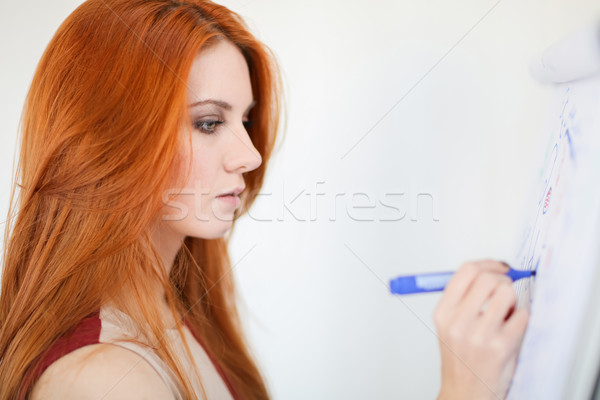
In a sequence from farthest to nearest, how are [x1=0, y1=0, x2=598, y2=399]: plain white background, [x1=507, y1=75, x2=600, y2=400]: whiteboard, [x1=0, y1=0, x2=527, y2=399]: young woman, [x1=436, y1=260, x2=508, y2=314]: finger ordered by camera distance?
[x1=0, y1=0, x2=598, y2=399]: plain white background, [x1=0, y1=0, x2=527, y2=399]: young woman, [x1=436, y1=260, x2=508, y2=314]: finger, [x1=507, y1=75, x2=600, y2=400]: whiteboard

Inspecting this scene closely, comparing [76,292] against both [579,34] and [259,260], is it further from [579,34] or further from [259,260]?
[579,34]

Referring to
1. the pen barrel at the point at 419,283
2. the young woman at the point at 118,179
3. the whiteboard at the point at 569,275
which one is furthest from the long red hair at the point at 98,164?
the whiteboard at the point at 569,275

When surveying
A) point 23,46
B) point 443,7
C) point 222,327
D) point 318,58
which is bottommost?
point 222,327

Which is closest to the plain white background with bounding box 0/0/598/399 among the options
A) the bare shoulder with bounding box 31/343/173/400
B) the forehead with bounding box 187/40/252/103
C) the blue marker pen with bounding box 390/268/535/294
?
the forehead with bounding box 187/40/252/103

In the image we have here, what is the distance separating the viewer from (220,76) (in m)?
0.85

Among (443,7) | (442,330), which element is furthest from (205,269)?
(443,7)

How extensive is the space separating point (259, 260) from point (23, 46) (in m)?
0.75

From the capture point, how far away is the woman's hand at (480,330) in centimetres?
63

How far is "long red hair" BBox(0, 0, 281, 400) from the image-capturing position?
0.79 m

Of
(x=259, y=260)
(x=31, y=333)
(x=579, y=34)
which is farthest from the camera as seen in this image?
(x=259, y=260)

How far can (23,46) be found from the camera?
3.95ft

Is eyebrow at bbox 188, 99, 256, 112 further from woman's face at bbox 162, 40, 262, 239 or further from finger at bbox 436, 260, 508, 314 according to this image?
finger at bbox 436, 260, 508, 314

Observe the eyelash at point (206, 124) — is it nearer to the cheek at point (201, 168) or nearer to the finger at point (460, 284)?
the cheek at point (201, 168)

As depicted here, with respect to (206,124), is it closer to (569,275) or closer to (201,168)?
(201,168)
